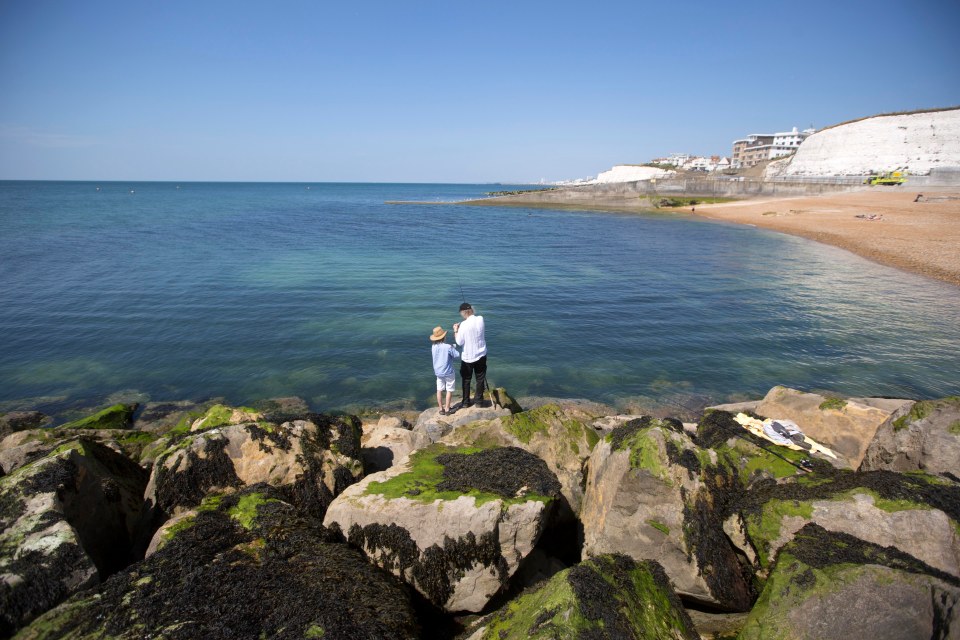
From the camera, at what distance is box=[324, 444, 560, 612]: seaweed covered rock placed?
455 centimetres

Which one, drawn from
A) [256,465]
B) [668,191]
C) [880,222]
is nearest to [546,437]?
[256,465]

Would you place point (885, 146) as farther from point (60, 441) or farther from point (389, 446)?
point (60, 441)

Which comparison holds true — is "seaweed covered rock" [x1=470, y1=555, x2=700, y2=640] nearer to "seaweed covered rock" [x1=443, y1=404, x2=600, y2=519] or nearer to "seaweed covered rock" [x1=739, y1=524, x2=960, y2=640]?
"seaweed covered rock" [x1=739, y1=524, x2=960, y2=640]

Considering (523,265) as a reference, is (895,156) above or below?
above

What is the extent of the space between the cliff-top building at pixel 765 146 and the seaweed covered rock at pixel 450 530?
151 metres

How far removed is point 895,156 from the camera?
65.8m

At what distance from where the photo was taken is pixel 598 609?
131 inches

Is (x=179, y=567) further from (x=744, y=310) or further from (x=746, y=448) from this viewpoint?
(x=744, y=310)

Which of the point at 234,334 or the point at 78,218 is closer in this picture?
the point at 234,334

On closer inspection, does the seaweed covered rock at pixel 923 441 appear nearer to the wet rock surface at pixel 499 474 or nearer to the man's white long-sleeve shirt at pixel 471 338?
the wet rock surface at pixel 499 474

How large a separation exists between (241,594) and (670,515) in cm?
382

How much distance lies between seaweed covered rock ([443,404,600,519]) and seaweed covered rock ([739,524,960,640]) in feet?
8.75

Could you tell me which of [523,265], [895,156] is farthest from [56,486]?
[895,156]

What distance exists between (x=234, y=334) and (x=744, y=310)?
17800mm
